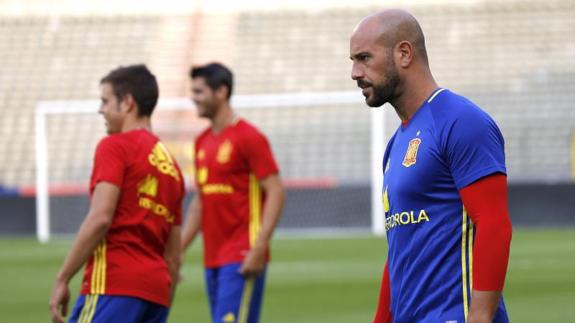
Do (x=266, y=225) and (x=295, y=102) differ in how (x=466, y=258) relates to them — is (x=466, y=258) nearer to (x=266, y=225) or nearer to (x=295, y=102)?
(x=266, y=225)

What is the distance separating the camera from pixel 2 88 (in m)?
30.5

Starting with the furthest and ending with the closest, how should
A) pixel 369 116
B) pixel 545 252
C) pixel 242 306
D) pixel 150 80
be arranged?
pixel 369 116
pixel 545 252
pixel 242 306
pixel 150 80

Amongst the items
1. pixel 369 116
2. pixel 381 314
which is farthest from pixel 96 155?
pixel 369 116

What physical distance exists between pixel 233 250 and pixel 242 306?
378 mm

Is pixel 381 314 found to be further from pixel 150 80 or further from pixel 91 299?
pixel 150 80

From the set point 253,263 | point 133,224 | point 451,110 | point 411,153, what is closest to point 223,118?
point 253,263

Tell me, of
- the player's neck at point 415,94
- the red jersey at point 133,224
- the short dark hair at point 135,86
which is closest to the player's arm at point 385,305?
the player's neck at point 415,94

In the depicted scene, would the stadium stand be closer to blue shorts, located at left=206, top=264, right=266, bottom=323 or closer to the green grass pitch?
the green grass pitch

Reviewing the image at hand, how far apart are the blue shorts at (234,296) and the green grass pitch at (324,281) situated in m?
3.67

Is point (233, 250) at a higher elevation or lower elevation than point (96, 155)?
lower

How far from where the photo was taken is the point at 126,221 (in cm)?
496

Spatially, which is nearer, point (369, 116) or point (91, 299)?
point (91, 299)

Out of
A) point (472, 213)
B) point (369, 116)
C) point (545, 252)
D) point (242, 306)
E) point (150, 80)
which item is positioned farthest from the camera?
point (369, 116)

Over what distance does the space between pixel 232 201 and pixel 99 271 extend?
2.06 m
